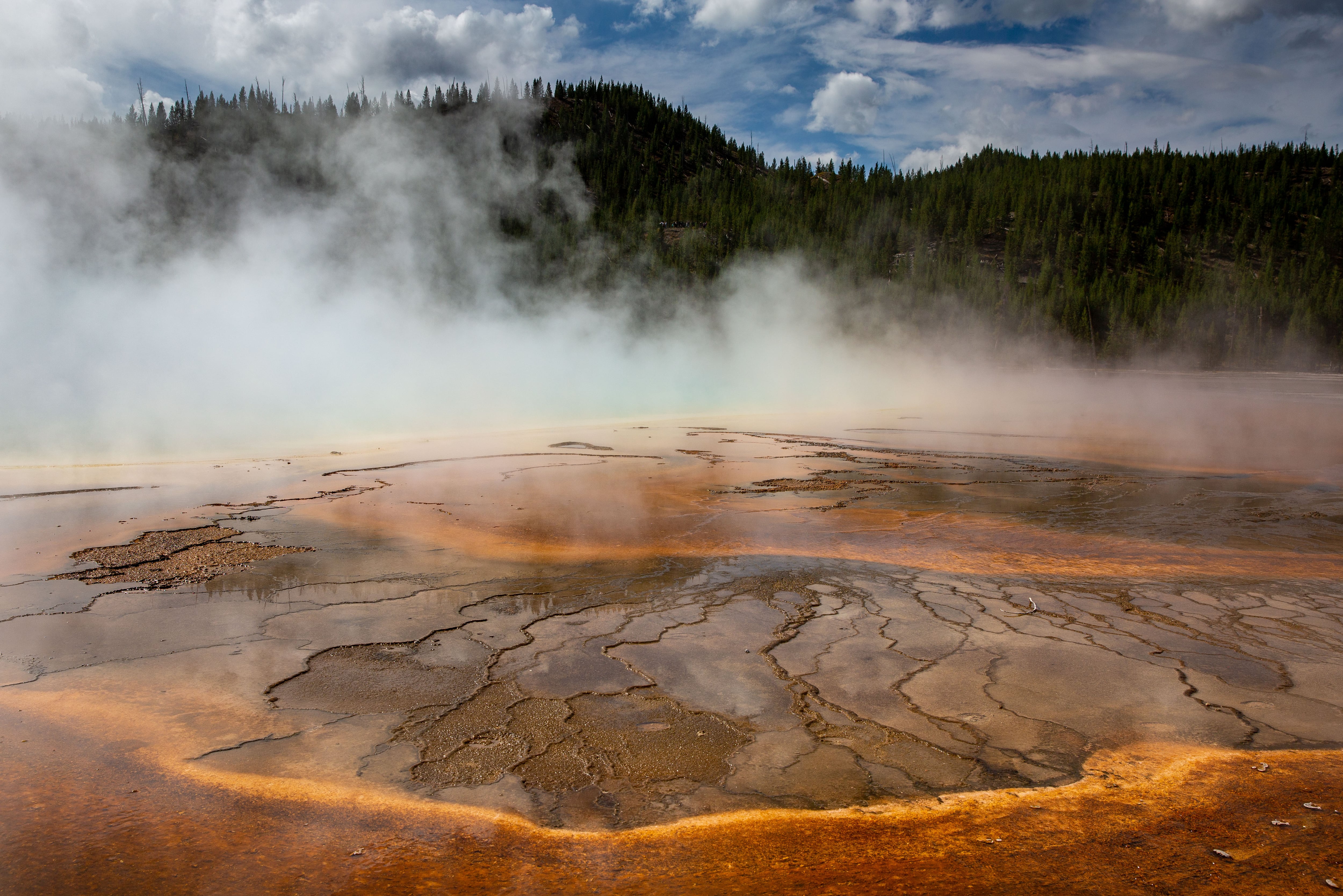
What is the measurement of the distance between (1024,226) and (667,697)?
5719cm

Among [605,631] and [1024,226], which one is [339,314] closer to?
[605,631]

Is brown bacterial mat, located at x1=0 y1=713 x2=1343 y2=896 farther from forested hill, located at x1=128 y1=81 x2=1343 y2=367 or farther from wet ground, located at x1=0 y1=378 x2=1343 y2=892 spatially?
forested hill, located at x1=128 y1=81 x2=1343 y2=367

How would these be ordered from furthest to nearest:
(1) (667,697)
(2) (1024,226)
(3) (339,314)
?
1. (2) (1024,226)
2. (3) (339,314)
3. (1) (667,697)

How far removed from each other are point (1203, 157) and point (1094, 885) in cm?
8214

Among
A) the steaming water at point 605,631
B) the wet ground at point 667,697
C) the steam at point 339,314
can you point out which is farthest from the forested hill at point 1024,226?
the wet ground at point 667,697

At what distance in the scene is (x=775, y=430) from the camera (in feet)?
55.3

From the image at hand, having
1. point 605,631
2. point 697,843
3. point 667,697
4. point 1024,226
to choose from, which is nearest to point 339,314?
point 605,631

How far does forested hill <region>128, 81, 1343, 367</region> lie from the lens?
44.5 metres

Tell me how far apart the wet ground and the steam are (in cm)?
832

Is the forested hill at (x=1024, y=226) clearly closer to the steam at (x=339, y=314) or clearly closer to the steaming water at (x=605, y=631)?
the steam at (x=339, y=314)

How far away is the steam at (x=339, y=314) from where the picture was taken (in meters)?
16.6

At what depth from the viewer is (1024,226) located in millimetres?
52562

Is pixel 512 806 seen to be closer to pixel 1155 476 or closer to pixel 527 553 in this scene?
pixel 527 553

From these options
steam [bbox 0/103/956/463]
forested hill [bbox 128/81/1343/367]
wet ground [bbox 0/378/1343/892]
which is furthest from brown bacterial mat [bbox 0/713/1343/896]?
forested hill [bbox 128/81/1343/367]
